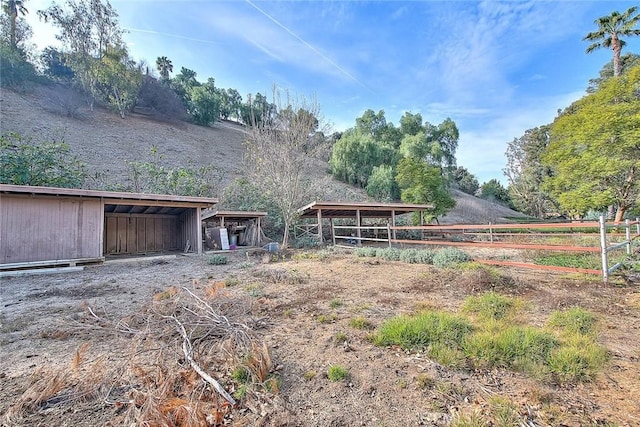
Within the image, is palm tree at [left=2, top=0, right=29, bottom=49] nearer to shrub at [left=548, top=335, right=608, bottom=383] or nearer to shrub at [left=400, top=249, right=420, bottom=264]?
shrub at [left=400, top=249, right=420, bottom=264]

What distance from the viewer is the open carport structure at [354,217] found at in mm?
11594

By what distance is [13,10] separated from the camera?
22281 millimetres

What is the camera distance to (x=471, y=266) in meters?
5.95

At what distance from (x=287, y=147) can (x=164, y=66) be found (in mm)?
34484

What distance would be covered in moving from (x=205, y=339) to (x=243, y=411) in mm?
1065

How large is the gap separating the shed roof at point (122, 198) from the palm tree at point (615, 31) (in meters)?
24.8

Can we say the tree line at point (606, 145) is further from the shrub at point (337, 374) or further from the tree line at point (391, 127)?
the shrub at point (337, 374)

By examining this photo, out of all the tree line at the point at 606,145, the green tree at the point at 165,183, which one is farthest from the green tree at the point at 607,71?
the green tree at the point at 165,183

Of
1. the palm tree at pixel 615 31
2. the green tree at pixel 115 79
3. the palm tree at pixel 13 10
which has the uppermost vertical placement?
the palm tree at pixel 13 10

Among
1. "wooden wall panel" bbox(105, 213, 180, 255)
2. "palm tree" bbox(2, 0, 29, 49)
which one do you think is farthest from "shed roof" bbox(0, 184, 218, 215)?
"palm tree" bbox(2, 0, 29, 49)

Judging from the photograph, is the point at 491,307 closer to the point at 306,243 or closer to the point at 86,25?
the point at 306,243

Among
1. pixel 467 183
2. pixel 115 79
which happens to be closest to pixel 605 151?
pixel 467 183

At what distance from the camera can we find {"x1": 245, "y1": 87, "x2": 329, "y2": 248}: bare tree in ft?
42.0

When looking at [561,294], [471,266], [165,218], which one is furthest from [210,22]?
[561,294]
